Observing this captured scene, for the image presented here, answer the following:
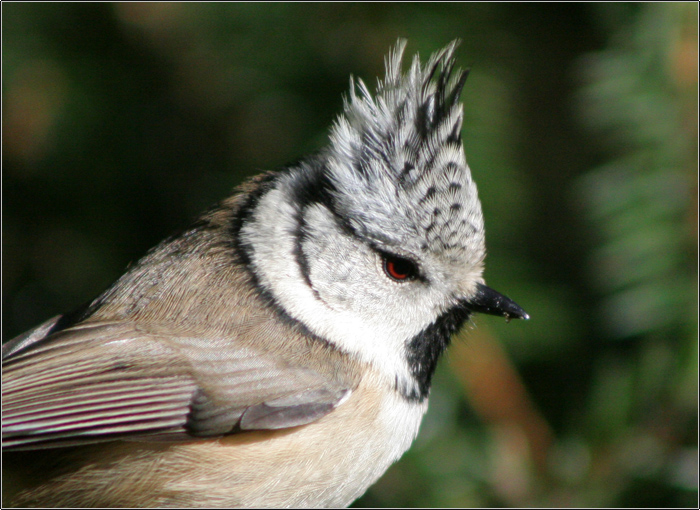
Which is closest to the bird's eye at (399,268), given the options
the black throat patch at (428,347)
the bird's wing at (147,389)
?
the black throat patch at (428,347)

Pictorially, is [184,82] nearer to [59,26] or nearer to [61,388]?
[59,26]

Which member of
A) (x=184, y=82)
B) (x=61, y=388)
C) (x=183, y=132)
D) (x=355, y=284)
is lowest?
(x=61, y=388)

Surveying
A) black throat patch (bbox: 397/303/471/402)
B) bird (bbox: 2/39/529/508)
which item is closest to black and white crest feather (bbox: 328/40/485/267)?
bird (bbox: 2/39/529/508)

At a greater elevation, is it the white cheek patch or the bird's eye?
the bird's eye

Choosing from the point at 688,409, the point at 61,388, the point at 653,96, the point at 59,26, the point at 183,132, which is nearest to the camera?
the point at 61,388

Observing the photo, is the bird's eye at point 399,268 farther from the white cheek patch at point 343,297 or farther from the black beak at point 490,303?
the black beak at point 490,303

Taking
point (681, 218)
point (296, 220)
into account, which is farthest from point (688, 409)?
point (296, 220)

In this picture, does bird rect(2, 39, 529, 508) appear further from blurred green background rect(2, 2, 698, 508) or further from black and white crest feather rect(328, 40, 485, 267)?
blurred green background rect(2, 2, 698, 508)
